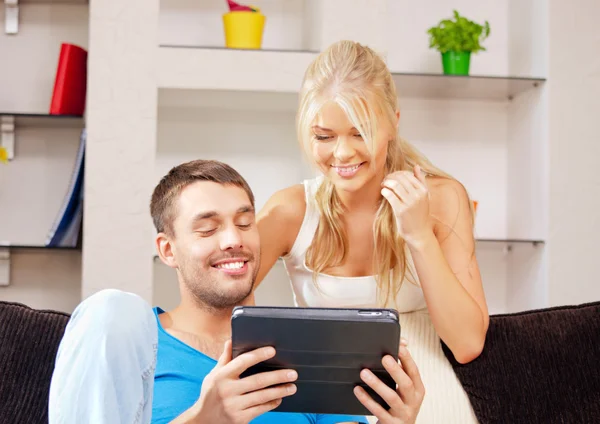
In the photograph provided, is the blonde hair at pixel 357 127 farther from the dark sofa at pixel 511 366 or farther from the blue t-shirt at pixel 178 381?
the blue t-shirt at pixel 178 381

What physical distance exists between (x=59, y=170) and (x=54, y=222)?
24 cm

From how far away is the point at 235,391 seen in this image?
1205mm

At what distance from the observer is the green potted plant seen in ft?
9.07

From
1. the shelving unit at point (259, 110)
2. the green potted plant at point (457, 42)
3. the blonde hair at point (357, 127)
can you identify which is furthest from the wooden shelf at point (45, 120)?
the green potted plant at point (457, 42)

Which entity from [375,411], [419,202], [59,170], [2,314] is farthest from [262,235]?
[59,170]

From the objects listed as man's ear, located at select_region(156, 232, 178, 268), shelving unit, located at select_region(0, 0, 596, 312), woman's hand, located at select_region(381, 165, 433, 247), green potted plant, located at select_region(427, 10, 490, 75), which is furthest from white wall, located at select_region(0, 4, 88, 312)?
woman's hand, located at select_region(381, 165, 433, 247)

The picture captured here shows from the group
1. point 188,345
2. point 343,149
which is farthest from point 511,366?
point 188,345

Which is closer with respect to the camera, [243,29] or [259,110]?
[243,29]

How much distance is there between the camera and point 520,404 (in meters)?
1.65

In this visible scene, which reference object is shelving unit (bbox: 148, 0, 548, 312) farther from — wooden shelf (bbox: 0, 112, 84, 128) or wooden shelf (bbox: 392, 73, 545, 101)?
wooden shelf (bbox: 0, 112, 84, 128)

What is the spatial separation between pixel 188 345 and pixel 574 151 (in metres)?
1.78

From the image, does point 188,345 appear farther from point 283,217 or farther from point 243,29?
point 243,29

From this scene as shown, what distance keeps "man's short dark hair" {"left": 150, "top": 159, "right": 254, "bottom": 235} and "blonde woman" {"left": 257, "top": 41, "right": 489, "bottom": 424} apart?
0.29m

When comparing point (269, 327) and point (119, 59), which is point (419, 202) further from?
point (119, 59)
